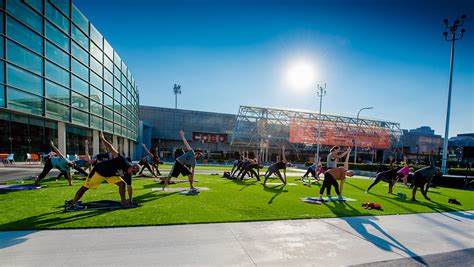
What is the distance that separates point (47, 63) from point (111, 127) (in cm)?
1319

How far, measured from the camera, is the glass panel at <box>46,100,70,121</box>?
20212 millimetres

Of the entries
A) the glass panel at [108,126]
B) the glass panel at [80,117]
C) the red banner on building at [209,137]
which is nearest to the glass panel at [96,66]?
the glass panel at [80,117]

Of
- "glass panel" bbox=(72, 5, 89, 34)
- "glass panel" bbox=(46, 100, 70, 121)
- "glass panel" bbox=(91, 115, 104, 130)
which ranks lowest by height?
"glass panel" bbox=(91, 115, 104, 130)

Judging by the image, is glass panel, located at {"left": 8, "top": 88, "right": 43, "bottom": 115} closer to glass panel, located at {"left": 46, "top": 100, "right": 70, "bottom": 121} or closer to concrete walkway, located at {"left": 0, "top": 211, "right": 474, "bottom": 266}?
glass panel, located at {"left": 46, "top": 100, "right": 70, "bottom": 121}

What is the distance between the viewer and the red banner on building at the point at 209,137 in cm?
5991

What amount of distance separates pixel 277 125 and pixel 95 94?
123ft

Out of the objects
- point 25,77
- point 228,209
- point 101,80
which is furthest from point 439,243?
point 101,80

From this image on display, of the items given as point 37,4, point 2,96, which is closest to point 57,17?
point 37,4

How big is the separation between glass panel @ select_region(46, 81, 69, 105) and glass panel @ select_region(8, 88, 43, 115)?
3.72 ft

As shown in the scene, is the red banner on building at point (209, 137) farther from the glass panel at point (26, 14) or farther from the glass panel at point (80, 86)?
the glass panel at point (26, 14)

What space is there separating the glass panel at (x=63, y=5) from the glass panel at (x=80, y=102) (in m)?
8.10

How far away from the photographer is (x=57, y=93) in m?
21.2

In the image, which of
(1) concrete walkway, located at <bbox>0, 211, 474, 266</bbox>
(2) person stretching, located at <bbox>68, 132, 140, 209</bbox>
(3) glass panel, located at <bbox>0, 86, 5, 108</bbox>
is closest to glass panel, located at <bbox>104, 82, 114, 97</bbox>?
(3) glass panel, located at <bbox>0, 86, 5, 108</bbox>

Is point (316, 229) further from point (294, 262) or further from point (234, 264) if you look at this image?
point (234, 264)
